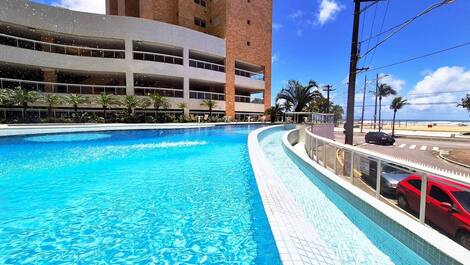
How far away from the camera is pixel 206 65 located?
108 feet

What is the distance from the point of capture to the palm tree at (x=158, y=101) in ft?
86.2

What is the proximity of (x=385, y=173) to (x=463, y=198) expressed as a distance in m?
1.20

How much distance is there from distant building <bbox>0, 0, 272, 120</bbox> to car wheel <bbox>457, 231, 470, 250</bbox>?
2854 cm

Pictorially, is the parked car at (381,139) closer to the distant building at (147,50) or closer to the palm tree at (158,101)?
the distant building at (147,50)

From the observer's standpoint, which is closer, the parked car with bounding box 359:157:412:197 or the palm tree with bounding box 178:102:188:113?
the parked car with bounding box 359:157:412:197

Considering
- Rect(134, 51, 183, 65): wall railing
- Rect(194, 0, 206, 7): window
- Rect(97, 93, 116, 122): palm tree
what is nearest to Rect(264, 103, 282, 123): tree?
Rect(134, 51, 183, 65): wall railing

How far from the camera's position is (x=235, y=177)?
692cm

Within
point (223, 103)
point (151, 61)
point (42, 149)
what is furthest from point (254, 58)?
point (42, 149)

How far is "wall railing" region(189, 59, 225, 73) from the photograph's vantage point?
31.7 metres

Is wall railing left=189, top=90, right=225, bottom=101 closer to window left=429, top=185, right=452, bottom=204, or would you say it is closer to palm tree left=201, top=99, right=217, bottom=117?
palm tree left=201, top=99, right=217, bottom=117

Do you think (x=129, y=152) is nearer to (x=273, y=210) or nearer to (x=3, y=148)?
(x=3, y=148)

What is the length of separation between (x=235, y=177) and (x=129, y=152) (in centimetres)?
685

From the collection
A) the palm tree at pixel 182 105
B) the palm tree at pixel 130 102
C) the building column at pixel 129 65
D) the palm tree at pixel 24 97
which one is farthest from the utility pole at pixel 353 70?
the palm tree at pixel 24 97

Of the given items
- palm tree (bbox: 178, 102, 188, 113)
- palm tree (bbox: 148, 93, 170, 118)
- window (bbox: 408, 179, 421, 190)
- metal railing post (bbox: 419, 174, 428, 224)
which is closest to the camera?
metal railing post (bbox: 419, 174, 428, 224)
